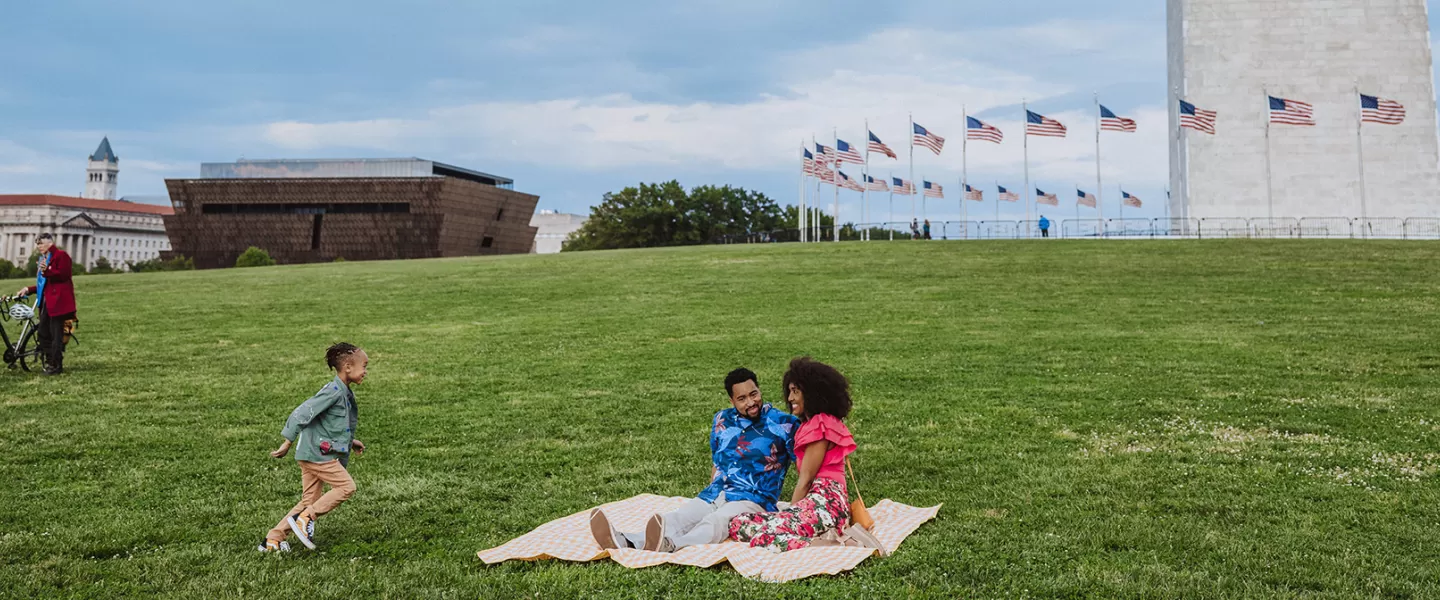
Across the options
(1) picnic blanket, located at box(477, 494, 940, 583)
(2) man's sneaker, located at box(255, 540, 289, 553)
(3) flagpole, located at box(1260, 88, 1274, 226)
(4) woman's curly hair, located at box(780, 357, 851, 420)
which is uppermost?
(3) flagpole, located at box(1260, 88, 1274, 226)

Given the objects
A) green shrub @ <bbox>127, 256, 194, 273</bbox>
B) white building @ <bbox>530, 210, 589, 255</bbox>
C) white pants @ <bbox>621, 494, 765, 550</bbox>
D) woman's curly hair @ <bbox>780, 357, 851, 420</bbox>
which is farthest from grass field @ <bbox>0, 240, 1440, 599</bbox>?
white building @ <bbox>530, 210, 589, 255</bbox>

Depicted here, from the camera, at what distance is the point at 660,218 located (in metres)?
82.1

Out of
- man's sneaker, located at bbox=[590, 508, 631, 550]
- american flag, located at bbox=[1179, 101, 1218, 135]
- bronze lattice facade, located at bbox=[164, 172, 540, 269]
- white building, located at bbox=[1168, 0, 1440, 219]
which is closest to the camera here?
man's sneaker, located at bbox=[590, 508, 631, 550]

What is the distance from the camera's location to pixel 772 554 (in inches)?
241

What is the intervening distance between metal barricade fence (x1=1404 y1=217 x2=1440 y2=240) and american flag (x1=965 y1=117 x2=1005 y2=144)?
22756 mm

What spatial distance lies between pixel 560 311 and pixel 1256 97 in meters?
43.2

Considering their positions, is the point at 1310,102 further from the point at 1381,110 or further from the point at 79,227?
the point at 79,227

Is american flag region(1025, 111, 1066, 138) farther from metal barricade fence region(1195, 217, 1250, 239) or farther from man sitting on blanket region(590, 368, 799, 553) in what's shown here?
man sitting on blanket region(590, 368, 799, 553)

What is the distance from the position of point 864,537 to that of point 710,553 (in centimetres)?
104

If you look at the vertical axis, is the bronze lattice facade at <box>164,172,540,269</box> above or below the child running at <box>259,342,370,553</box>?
above

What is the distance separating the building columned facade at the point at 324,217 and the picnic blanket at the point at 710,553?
7193 cm

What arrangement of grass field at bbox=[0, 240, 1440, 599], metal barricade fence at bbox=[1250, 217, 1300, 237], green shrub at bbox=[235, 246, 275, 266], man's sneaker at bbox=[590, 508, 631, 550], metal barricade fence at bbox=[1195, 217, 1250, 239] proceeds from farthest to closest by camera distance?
1. green shrub at bbox=[235, 246, 275, 266]
2. metal barricade fence at bbox=[1195, 217, 1250, 239]
3. metal barricade fence at bbox=[1250, 217, 1300, 237]
4. man's sneaker at bbox=[590, 508, 631, 550]
5. grass field at bbox=[0, 240, 1440, 599]

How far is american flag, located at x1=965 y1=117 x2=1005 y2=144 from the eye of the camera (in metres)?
43.9

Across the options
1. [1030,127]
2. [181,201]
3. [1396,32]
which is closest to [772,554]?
[1030,127]
